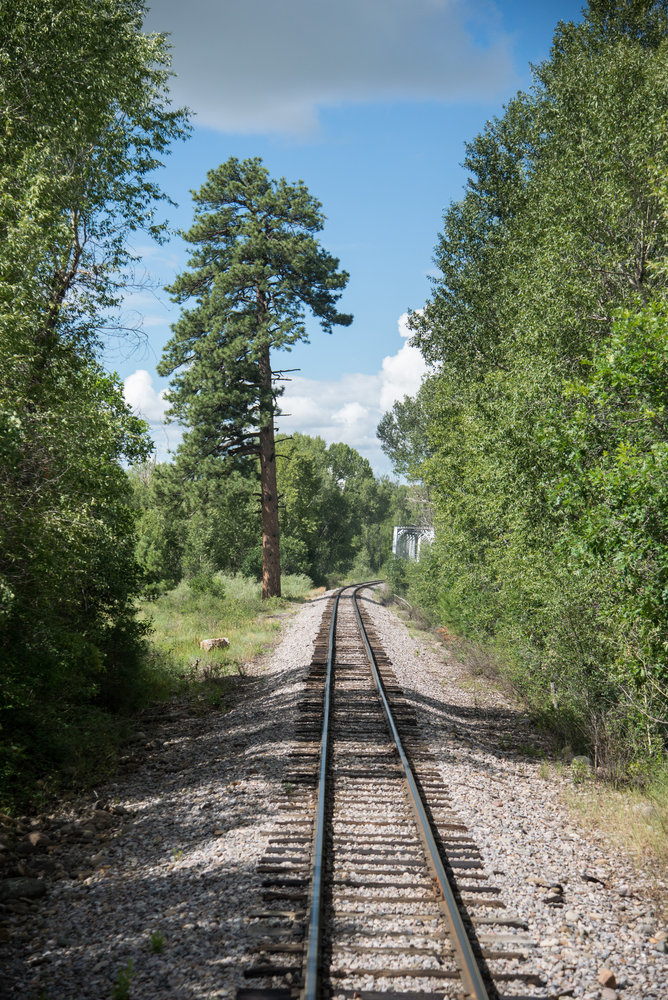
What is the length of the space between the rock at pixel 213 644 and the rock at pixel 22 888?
11.5m

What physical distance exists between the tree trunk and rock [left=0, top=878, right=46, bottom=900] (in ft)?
69.0

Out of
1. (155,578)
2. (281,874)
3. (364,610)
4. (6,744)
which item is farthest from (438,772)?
(364,610)

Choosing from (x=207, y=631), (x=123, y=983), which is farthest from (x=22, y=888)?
(x=207, y=631)

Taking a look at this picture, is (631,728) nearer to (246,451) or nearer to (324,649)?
(324,649)

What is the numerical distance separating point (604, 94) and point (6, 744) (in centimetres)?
1571

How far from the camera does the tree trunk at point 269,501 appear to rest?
27.3 metres

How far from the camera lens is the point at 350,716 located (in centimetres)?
1171

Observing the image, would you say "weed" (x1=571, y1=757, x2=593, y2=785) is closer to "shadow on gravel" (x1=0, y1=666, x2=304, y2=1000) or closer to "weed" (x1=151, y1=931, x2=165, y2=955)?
"shadow on gravel" (x1=0, y1=666, x2=304, y2=1000)

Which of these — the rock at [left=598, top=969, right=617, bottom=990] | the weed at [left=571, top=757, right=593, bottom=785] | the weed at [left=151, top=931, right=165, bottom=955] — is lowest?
the weed at [left=571, top=757, right=593, bottom=785]

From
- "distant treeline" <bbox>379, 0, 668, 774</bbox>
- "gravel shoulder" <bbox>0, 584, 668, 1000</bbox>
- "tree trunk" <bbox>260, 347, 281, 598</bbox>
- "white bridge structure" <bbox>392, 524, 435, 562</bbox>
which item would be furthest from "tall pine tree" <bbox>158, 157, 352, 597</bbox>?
"white bridge structure" <bbox>392, 524, 435, 562</bbox>

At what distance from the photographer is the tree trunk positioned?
2727cm

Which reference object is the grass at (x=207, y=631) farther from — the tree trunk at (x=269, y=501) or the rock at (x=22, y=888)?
the rock at (x=22, y=888)

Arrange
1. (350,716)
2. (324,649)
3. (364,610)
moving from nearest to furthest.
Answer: (350,716) → (324,649) → (364,610)

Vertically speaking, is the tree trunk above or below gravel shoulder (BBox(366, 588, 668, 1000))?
above
